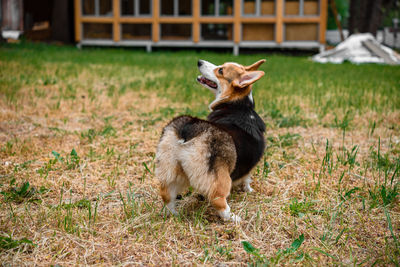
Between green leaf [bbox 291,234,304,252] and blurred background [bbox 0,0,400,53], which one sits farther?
blurred background [bbox 0,0,400,53]

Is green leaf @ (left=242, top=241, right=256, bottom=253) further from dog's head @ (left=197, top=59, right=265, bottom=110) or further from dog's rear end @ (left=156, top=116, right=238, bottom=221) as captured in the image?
dog's head @ (left=197, top=59, right=265, bottom=110)

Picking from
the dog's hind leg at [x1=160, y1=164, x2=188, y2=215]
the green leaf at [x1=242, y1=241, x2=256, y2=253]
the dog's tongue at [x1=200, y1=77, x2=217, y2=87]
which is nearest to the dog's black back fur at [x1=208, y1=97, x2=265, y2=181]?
the dog's tongue at [x1=200, y1=77, x2=217, y2=87]

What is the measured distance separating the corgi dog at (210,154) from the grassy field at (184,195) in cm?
20

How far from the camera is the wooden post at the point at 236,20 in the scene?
14609 millimetres

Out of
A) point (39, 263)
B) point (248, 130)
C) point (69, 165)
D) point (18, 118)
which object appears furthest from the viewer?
point (18, 118)

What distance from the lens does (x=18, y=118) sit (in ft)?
15.4

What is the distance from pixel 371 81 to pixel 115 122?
5375 millimetres

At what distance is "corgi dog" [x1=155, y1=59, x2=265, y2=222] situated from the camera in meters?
2.27

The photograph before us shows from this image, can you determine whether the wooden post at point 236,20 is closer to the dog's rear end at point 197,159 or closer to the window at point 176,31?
the window at point 176,31

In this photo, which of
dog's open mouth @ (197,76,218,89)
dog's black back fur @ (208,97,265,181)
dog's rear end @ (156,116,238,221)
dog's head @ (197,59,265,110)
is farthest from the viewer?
dog's open mouth @ (197,76,218,89)

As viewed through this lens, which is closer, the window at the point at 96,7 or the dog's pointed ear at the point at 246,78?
the dog's pointed ear at the point at 246,78

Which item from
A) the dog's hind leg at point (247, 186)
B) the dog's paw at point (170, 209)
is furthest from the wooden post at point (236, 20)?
the dog's paw at point (170, 209)

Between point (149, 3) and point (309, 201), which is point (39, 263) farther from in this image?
point (149, 3)

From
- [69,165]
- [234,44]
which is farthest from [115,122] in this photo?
[234,44]
